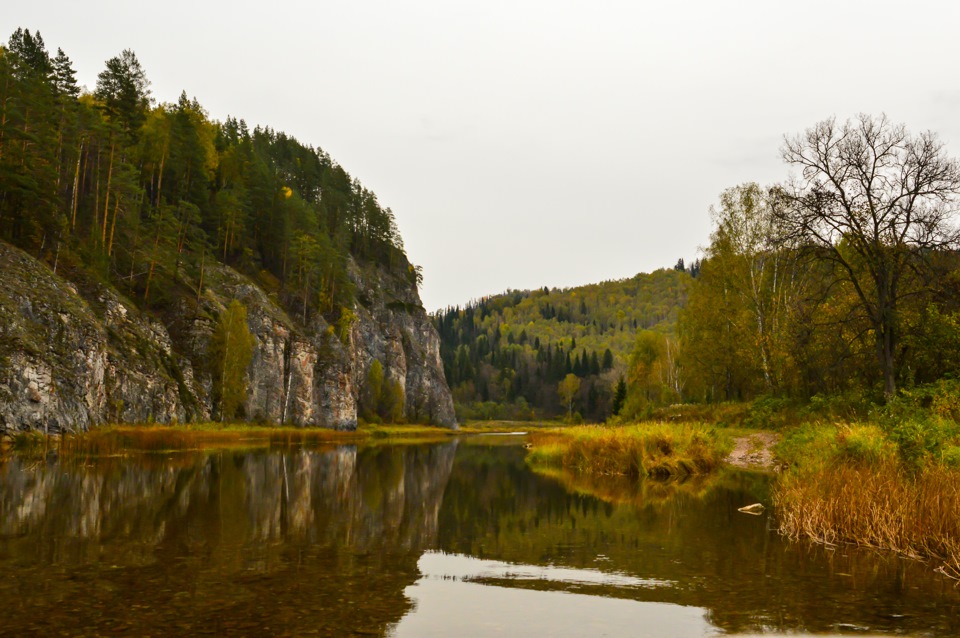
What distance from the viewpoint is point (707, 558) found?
1230 cm

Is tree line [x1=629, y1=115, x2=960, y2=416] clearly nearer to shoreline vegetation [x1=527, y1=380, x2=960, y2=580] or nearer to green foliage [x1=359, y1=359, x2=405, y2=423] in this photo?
shoreline vegetation [x1=527, y1=380, x2=960, y2=580]

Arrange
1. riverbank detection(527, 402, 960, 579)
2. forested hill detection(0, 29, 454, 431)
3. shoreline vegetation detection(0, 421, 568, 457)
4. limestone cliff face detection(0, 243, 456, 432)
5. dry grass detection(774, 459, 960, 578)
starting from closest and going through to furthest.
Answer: dry grass detection(774, 459, 960, 578), riverbank detection(527, 402, 960, 579), shoreline vegetation detection(0, 421, 568, 457), limestone cliff face detection(0, 243, 456, 432), forested hill detection(0, 29, 454, 431)

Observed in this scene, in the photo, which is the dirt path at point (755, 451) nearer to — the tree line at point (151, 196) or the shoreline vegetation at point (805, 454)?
the shoreline vegetation at point (805, 454)

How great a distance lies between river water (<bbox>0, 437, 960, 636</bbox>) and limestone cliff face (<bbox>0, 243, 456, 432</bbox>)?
18411 millimetres

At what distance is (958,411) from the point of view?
22953 mm

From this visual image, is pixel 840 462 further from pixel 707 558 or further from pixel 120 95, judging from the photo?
pixel 120 95

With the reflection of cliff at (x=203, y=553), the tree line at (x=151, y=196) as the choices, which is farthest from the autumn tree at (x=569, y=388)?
the reflection of cliff at (x=203, y=553)

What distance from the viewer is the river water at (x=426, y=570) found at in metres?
8.20

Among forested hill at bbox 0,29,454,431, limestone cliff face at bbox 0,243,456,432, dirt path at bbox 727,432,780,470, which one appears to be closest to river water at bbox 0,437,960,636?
dirt path at bbox 727,432,780,470

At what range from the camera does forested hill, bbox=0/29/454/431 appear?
44438mm

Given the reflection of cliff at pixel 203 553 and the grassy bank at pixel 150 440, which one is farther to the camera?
the grassy bank at pixel 150 440

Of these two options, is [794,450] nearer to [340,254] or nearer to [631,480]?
[631,480]

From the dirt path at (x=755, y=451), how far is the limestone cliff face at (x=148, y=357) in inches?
1392

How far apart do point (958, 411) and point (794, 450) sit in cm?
581
